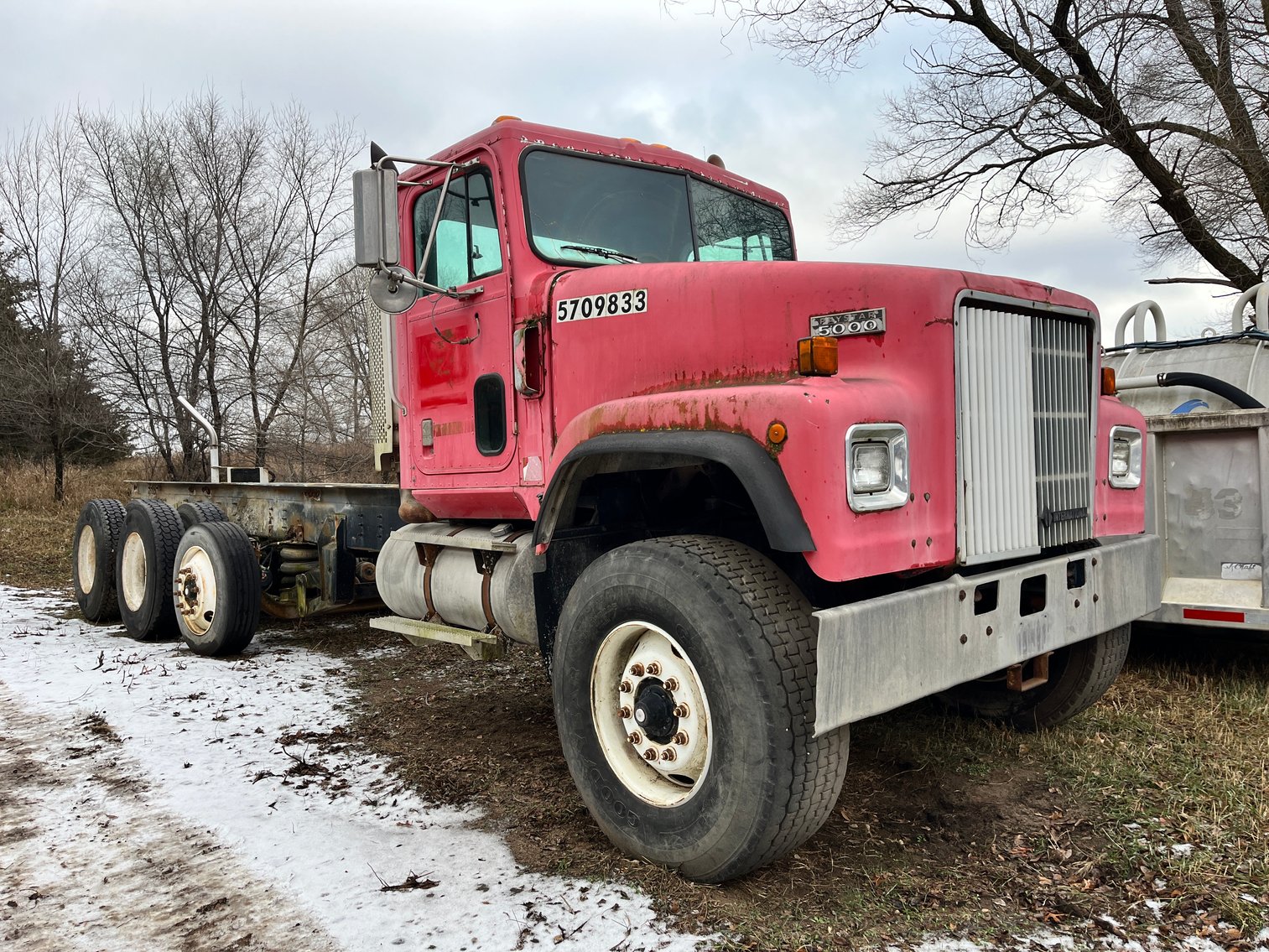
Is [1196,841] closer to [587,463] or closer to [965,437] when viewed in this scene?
[965,437]

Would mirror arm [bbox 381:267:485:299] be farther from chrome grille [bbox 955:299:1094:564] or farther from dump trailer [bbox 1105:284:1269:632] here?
dump trailer [bbox 1105:284:1269:632]

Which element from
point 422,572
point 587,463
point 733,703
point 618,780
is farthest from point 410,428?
point 733,703

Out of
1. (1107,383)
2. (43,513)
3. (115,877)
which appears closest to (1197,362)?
(1107,383)

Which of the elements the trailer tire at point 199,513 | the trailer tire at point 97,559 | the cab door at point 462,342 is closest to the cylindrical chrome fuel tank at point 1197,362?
the cab door at point 462,342

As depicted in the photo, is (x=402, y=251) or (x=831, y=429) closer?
(x=831, y=429)

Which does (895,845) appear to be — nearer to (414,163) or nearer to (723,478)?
(723,478)

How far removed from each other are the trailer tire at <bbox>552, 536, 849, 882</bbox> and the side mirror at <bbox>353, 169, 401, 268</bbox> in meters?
1.50

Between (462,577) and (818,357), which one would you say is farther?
(462,577)

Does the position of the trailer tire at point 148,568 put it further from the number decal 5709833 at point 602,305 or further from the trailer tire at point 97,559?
the number decal 5709833 at point 602,305

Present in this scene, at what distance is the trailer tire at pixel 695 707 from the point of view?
264cm

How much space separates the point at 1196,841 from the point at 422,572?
11.3 feet

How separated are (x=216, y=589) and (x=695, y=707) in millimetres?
4479

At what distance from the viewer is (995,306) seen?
3090mm

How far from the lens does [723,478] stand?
3.36 m
